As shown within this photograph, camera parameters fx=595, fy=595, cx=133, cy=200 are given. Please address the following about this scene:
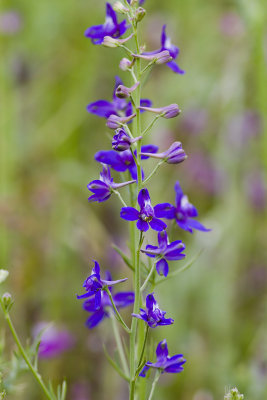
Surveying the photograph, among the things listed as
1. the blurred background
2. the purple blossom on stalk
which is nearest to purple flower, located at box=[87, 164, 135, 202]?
the purple blossom on stalk

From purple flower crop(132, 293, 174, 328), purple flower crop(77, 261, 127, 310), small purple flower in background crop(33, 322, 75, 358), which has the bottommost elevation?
small purple flower in background crop(33, 322, 75, 358)

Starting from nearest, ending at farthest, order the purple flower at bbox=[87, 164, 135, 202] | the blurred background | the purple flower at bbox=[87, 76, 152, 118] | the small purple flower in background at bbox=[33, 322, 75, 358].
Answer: the purple flower at bbox=[87, 164, 135, 202], the purple flower at bbox=[87, 76, 152, 118], the small purple flower in background at bbox=[33, 322, 75, 358], the blurred background

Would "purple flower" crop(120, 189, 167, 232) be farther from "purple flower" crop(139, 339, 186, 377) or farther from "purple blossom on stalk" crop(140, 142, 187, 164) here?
"purple flower" crop(139, 339, 186, 377)

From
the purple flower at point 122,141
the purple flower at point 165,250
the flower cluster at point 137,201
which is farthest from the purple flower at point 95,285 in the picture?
the purple flower at point 122,141

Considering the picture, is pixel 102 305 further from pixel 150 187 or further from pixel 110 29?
pixel 150 187

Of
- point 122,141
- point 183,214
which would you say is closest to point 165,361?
point 183,214

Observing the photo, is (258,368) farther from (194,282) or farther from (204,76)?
(204,76)

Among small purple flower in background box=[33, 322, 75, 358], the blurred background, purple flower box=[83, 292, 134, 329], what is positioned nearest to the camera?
purple flower box=[83, 292, 134, 329]

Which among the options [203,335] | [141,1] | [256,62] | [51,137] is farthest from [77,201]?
[141,1]
